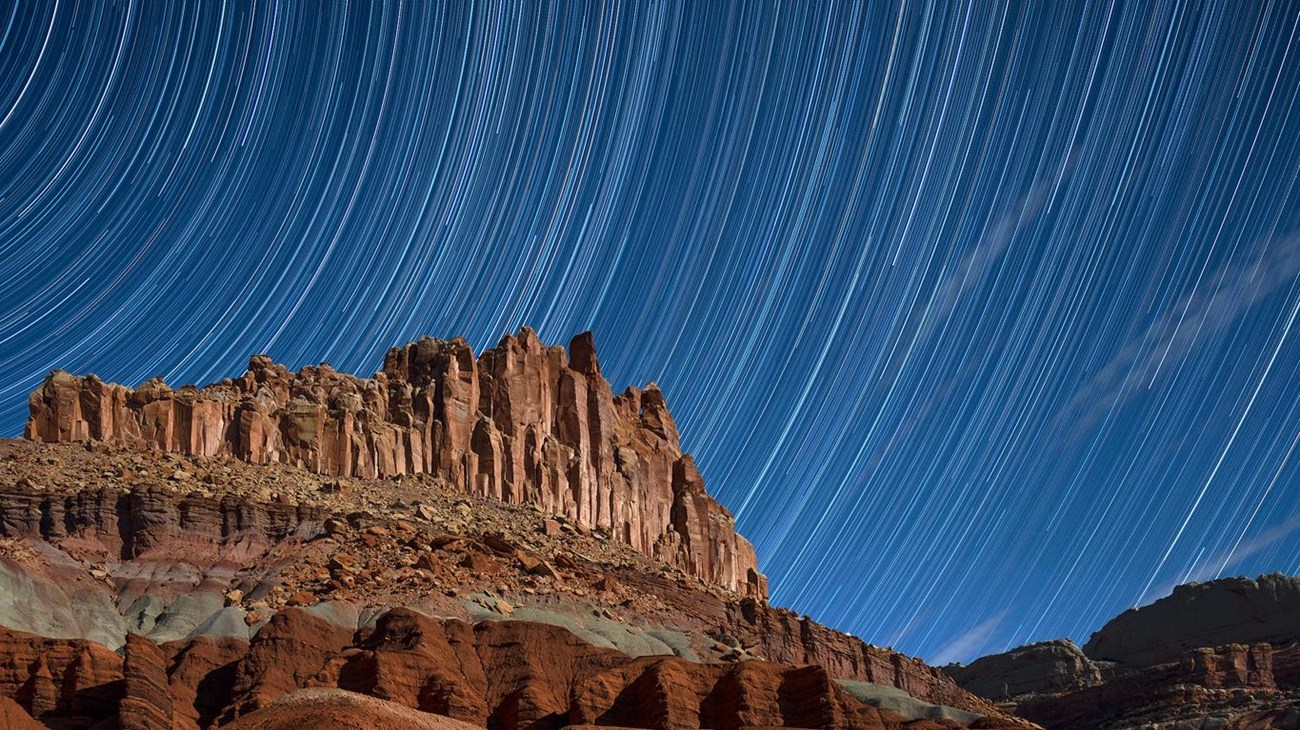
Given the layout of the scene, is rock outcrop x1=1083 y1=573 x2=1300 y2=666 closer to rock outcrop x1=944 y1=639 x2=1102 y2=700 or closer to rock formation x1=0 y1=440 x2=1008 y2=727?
rock outcrop x1=944 y1=639 x2=1102 y2=700

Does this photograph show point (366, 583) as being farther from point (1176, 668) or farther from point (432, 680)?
point (1176, 668)

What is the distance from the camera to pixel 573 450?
11925 centimetres

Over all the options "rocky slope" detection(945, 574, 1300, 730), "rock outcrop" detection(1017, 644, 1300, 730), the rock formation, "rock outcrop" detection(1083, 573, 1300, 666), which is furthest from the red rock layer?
"rock outcrop" detection(1083, 573, 1300, 666)

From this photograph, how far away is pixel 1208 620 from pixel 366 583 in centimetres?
11677


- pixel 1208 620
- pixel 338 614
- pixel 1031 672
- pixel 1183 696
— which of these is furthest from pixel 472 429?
pixel 1208 620

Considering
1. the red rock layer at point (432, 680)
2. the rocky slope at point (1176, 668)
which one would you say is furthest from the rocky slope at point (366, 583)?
the rocky slope at point (1176, 668)

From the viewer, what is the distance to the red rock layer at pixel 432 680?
55.2 meters

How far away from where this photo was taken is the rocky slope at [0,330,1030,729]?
59.2m

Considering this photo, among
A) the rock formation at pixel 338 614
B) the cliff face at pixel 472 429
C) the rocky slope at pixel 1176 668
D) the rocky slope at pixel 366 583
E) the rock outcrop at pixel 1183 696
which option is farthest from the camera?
the rocky slope at pixel 1176 668

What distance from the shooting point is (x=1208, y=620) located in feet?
Result: 533

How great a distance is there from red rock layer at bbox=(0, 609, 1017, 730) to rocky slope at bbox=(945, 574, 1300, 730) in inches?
2280

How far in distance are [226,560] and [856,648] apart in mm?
38335

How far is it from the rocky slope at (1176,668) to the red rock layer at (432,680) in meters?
57.9

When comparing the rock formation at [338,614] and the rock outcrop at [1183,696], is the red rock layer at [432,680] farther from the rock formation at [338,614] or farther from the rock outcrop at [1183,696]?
the rock outcrop at [1183,696]
